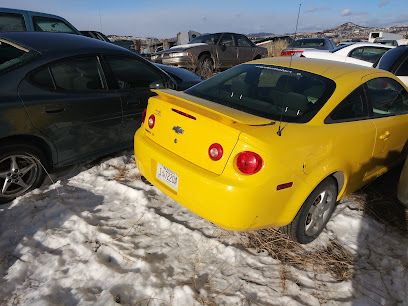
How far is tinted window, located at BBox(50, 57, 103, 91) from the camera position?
369 cm

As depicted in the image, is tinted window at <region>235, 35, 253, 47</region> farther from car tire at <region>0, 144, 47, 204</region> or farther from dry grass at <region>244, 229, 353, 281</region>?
dry grass at <region>244, 229, 353, 281</region>

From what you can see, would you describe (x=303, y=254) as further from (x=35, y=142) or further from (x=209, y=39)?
(x=209, y=39)

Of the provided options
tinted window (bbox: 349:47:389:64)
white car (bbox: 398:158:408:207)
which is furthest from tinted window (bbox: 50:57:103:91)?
tinted window (bbox: 349:47:389:64)

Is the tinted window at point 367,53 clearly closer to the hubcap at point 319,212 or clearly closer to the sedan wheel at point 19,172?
the hubcap at point 319,212

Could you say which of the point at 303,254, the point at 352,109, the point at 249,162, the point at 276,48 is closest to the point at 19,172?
the point at 249,162

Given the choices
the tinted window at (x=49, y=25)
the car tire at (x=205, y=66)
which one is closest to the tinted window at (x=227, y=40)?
the car tire at (x=205, y=66)

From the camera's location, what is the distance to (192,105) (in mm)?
2949

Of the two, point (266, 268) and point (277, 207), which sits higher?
point (277, 207)

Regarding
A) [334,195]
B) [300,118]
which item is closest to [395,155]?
[334,195]

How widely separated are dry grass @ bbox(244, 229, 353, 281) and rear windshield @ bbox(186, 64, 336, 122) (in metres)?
1.12

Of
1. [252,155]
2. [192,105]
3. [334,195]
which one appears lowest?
[334,195]

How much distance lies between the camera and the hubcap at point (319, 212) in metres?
3.12

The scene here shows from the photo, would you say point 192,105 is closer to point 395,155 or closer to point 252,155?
point 252,155

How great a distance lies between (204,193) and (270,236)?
0.98 metres
